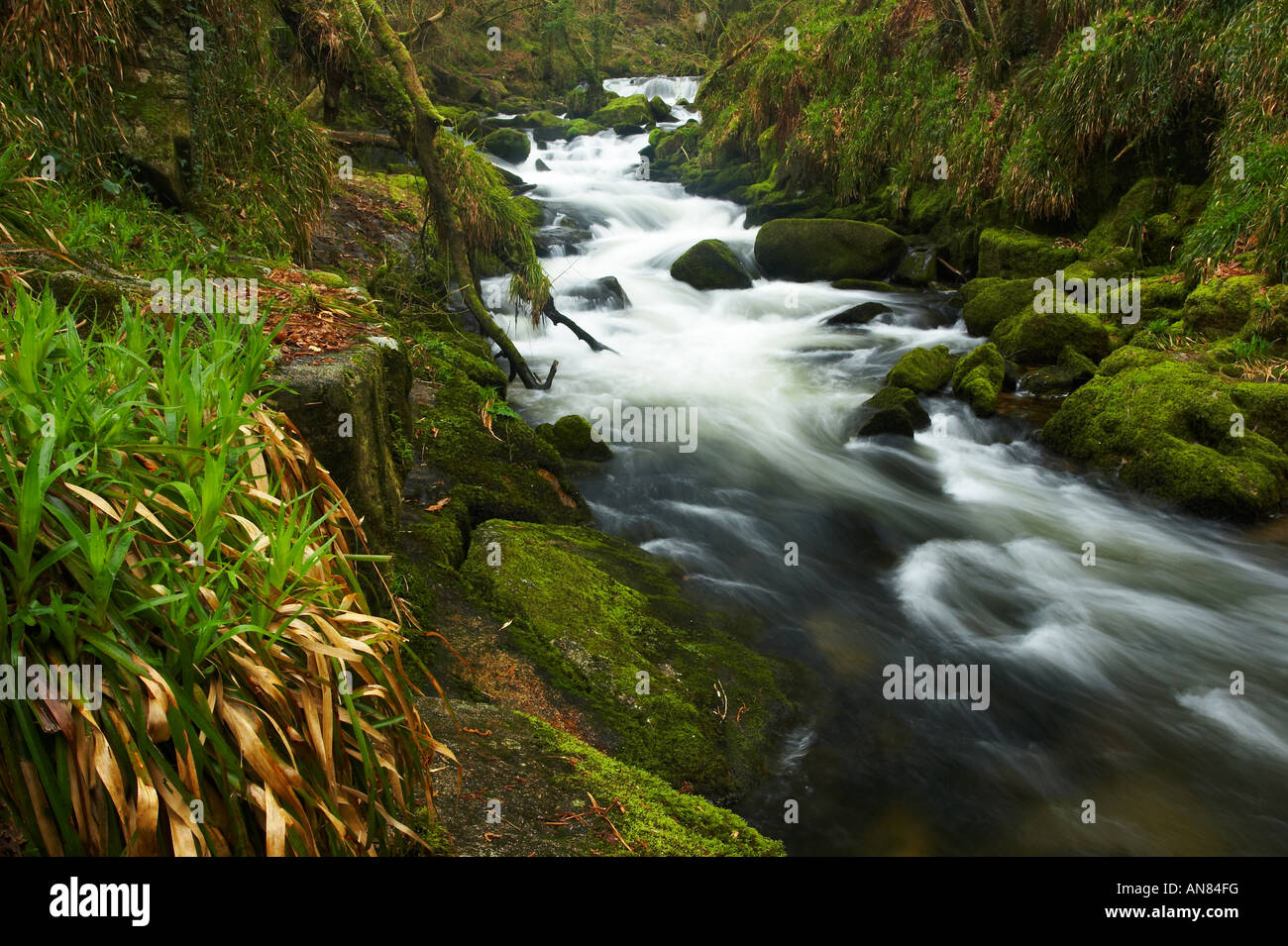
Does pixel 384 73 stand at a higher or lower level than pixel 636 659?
higher

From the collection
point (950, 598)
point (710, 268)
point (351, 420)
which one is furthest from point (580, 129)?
point (351, 420)

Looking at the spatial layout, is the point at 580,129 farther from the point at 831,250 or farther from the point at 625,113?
the point at 831,250

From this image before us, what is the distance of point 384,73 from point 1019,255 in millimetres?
9155

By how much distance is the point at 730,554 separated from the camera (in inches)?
254

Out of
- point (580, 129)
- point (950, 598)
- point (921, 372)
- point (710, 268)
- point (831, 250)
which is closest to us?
point (950, 598)

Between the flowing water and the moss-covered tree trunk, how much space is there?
218cm

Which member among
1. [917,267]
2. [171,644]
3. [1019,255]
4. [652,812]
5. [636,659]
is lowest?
[636,659]

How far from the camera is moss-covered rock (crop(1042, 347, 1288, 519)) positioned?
6863 millimetres

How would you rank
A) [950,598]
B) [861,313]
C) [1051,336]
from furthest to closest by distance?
[861,313] → [1051,336] → [950,598]

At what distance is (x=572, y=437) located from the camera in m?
7.29

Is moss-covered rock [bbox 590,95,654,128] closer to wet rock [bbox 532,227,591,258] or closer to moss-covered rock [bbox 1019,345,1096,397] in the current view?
wet rock [bbox 532,227,591,258]

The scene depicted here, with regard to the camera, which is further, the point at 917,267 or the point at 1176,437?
the point at 917,267

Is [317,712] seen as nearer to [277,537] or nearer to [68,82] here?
[277,537]
